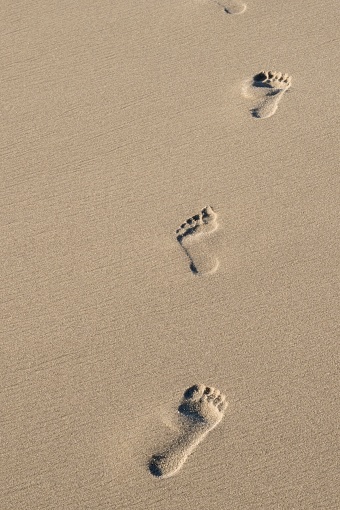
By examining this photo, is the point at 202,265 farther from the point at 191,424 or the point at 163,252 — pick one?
the point at 191,424

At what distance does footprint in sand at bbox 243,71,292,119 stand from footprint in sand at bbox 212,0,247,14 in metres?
0.67

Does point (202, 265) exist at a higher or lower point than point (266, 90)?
lower

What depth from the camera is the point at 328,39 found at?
4574 mm

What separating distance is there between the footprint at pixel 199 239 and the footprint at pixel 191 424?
63cm

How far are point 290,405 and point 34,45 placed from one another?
9.28 ft

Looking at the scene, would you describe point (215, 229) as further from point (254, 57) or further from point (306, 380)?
point (254, 57)

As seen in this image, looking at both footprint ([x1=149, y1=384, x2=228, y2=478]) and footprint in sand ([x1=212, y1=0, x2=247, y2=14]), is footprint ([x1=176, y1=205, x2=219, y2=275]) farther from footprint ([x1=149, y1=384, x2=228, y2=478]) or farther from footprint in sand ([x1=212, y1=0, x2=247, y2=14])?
footprint in sand ([x1=212, y1=0, x2=247, y2=14])

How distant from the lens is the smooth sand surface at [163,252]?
3084 millimetres

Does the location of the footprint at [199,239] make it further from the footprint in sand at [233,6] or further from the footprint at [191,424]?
the footprint in sand at [233,6]

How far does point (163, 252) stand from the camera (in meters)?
3.63

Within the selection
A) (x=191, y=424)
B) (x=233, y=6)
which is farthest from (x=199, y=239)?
(x=233, y=6)

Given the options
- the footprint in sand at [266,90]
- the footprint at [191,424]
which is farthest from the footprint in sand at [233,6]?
the footprint at [191,424]

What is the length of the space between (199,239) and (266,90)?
3.79 feet

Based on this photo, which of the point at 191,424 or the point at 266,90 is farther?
the point at 266,90
